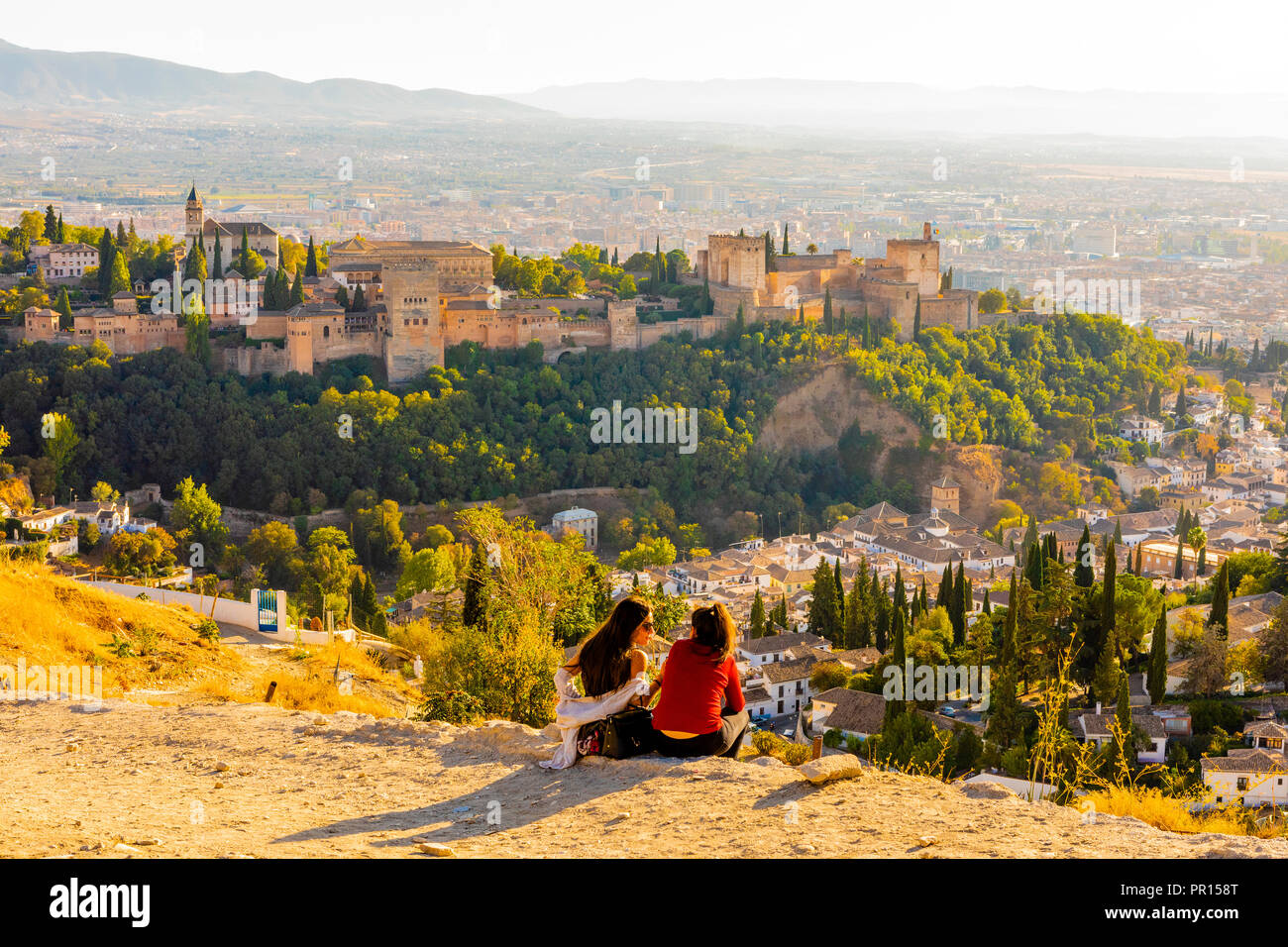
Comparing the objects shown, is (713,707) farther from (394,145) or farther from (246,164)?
(394,145)

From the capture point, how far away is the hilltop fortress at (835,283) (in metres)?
39.6

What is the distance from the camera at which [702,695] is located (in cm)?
582

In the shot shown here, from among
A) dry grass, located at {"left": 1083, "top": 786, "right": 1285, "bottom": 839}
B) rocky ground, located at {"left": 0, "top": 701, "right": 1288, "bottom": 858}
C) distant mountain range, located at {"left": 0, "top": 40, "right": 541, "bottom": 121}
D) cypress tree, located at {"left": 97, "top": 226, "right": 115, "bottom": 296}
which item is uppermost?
distant mountain range, located at {"left": 0, "top": 40, "right": 541, "bottom": 121}

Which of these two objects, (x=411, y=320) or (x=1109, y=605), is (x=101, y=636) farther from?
(x=411, y=320)

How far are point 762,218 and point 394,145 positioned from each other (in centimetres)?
4997

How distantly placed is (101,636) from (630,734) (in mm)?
5175

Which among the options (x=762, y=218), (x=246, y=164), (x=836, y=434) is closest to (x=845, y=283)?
(x=836, y=434)

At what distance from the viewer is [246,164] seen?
113125 mm

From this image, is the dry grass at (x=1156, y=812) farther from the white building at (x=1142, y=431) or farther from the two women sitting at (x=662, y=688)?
the white building at (x=1142, y=431)

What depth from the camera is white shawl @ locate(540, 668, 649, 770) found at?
5.86 metres

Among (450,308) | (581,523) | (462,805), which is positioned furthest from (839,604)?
(462,805)

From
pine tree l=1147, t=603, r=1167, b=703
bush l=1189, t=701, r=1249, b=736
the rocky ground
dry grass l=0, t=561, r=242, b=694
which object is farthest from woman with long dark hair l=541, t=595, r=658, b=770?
pine tree l=1147, t=603, r=1167, b=703

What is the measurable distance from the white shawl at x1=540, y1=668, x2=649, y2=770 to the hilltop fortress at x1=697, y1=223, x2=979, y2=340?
33518 millimetres

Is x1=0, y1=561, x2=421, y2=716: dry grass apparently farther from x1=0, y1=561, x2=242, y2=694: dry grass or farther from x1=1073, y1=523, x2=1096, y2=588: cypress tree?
x1=1073, y1=523, x2=1096, y2=588: cypress tree
